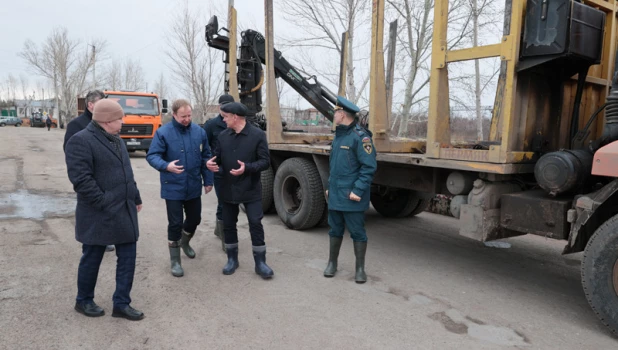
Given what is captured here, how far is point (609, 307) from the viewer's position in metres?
3.14

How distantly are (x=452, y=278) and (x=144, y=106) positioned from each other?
14146 millimetres

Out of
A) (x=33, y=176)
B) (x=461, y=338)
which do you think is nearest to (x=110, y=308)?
(x=461, y=338)

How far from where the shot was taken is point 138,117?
1548 centimetres

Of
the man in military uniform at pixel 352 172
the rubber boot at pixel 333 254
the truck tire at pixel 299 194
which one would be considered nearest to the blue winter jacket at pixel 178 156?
the man in military uniform at pixel 352 172

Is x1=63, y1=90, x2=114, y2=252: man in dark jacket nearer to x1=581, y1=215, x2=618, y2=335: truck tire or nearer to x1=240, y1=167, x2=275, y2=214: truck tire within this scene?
x1=240, y1=167, x2=275, y2=214: truck tire

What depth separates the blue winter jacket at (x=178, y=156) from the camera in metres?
4.07

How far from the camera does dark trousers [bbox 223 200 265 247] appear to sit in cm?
426

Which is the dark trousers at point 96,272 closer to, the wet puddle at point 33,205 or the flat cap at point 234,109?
the flat cap at point 234,109

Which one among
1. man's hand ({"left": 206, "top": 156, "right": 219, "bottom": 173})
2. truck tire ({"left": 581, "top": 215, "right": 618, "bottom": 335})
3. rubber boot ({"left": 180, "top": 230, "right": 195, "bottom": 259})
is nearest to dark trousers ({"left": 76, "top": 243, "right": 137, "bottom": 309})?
man's hand ({"left": 206, "top": 156, "right": 219, "bottom": 173})

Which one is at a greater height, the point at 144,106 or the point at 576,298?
the point at 144,106

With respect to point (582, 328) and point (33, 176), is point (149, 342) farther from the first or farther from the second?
point (33, 176)

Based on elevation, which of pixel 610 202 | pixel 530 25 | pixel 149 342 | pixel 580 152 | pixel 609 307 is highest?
pixel 530 25

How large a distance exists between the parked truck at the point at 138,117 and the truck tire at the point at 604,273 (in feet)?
46.0

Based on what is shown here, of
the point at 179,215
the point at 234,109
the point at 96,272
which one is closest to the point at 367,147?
the point at 234,109
